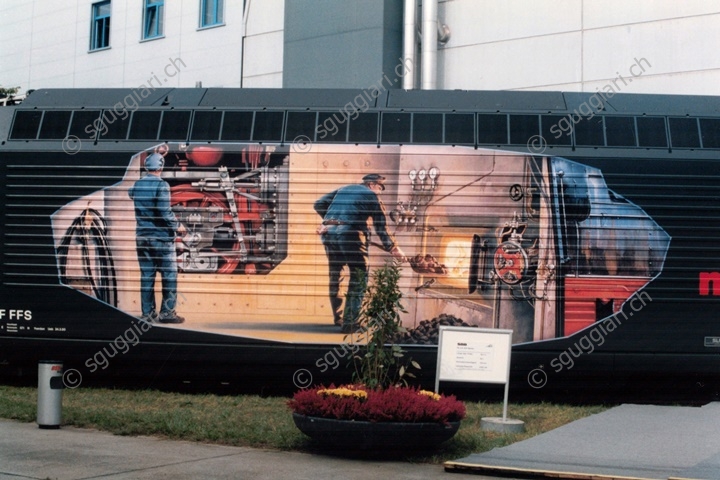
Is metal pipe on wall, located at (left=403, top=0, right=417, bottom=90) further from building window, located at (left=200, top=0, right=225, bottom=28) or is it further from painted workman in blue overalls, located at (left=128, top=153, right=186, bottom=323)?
painted workman in blue overalls, located at (left=128, top=153, right=186, bottom=323)

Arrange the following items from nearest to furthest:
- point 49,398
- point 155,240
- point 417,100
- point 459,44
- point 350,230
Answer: point 49,398, point 350,230, point 155,240, point 417,100, point 459,44

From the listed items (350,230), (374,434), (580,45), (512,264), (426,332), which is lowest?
(374,434)

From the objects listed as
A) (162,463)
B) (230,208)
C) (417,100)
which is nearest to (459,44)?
(417,100)

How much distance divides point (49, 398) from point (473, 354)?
4.98 m

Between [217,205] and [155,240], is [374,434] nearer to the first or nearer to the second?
[217,205]

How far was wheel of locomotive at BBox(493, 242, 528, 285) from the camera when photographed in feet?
40.9

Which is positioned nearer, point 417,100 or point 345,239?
point 345,239

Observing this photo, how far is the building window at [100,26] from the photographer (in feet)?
92.2

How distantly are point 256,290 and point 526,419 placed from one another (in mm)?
4187

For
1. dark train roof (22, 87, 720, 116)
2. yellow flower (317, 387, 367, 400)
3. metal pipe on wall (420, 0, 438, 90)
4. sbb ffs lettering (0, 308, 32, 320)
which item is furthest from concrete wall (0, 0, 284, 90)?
yellow flower (317, 387, 367, 400)

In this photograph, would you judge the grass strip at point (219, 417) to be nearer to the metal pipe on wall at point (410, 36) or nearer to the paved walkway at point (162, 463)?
the paved walkway at point (162, 463)

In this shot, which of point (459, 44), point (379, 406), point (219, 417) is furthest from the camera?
point (459, 44)

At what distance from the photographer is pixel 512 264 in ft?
40.9

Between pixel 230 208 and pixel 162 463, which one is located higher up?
pixel 230 208
